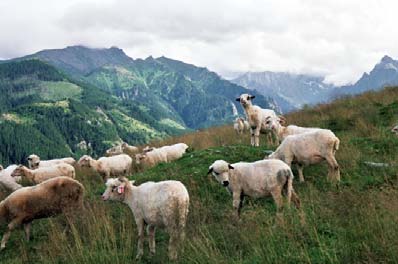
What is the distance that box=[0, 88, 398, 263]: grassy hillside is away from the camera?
5914 millimetres

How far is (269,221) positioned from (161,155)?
41.8ft

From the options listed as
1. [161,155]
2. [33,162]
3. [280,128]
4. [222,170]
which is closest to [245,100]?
[280,128]

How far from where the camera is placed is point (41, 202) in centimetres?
1095

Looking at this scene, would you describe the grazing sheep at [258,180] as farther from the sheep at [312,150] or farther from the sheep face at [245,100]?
the sheep face at [245,100]

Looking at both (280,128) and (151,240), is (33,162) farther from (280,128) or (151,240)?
(151,240)

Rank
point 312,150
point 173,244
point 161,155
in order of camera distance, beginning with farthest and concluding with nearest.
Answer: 1. point 161,155
2. point 312,150
3. point 173,244

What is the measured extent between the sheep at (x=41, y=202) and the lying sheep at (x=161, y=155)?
8.06 m

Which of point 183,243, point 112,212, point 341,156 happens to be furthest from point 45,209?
point 341,156

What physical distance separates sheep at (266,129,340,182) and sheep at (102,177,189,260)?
4.82 metres

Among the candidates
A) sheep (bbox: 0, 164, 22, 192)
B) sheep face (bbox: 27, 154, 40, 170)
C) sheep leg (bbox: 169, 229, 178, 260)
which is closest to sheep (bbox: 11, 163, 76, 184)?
sheep (bbox: 0, 164, 22, 192)

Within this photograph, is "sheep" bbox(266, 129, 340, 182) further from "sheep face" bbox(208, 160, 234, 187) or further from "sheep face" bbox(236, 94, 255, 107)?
"sheep face" bbox(236, 94, 255, 107)

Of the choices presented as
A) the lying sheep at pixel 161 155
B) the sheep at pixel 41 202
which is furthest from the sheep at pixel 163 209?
the lying sheep at pixel 161 155

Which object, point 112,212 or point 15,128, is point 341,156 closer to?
point 112,212

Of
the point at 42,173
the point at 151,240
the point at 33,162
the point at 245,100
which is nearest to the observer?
the point at 151,240
